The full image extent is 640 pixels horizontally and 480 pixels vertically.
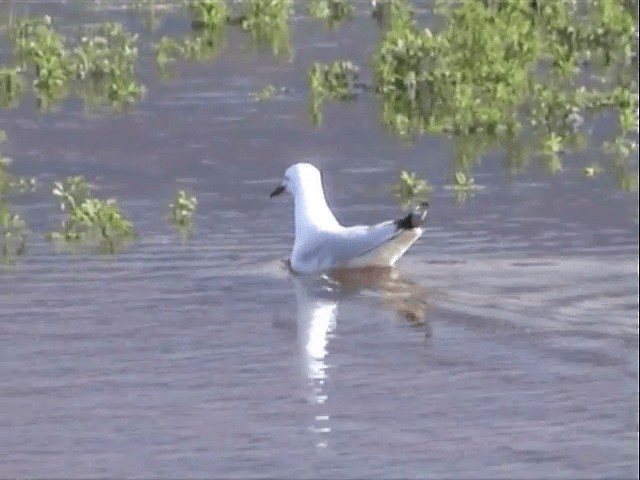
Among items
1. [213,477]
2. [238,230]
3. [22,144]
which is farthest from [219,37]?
[213,477]

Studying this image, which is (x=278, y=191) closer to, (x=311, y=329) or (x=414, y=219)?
(x=414, y=219)

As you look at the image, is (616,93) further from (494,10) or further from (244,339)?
(244,339)

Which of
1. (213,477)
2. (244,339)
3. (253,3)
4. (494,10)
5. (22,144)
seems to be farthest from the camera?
(253,3)

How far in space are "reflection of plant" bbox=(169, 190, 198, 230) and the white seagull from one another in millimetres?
750

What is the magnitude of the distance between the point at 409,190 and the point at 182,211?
150 cm

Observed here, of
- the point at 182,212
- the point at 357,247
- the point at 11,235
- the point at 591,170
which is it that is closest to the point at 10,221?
the point at 11,235

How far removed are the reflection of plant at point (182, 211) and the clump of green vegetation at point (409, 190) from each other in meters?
1.34

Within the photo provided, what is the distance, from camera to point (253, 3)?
72.0 feet

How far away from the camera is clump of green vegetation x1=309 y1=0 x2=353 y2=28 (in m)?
22.2

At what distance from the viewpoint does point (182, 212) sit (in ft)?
46.3

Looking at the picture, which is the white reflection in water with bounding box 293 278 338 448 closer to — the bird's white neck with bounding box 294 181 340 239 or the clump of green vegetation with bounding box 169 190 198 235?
the bird's white neck with bounding box 294 181 340 239

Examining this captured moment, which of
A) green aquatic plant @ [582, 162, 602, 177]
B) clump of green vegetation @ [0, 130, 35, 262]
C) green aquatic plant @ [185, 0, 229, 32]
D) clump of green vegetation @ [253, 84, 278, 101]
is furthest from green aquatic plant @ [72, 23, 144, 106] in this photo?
green aquatic plant @ [582, 162, 602, 177]

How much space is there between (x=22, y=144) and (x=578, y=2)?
24.4ft

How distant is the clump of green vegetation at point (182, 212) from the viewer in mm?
13992
